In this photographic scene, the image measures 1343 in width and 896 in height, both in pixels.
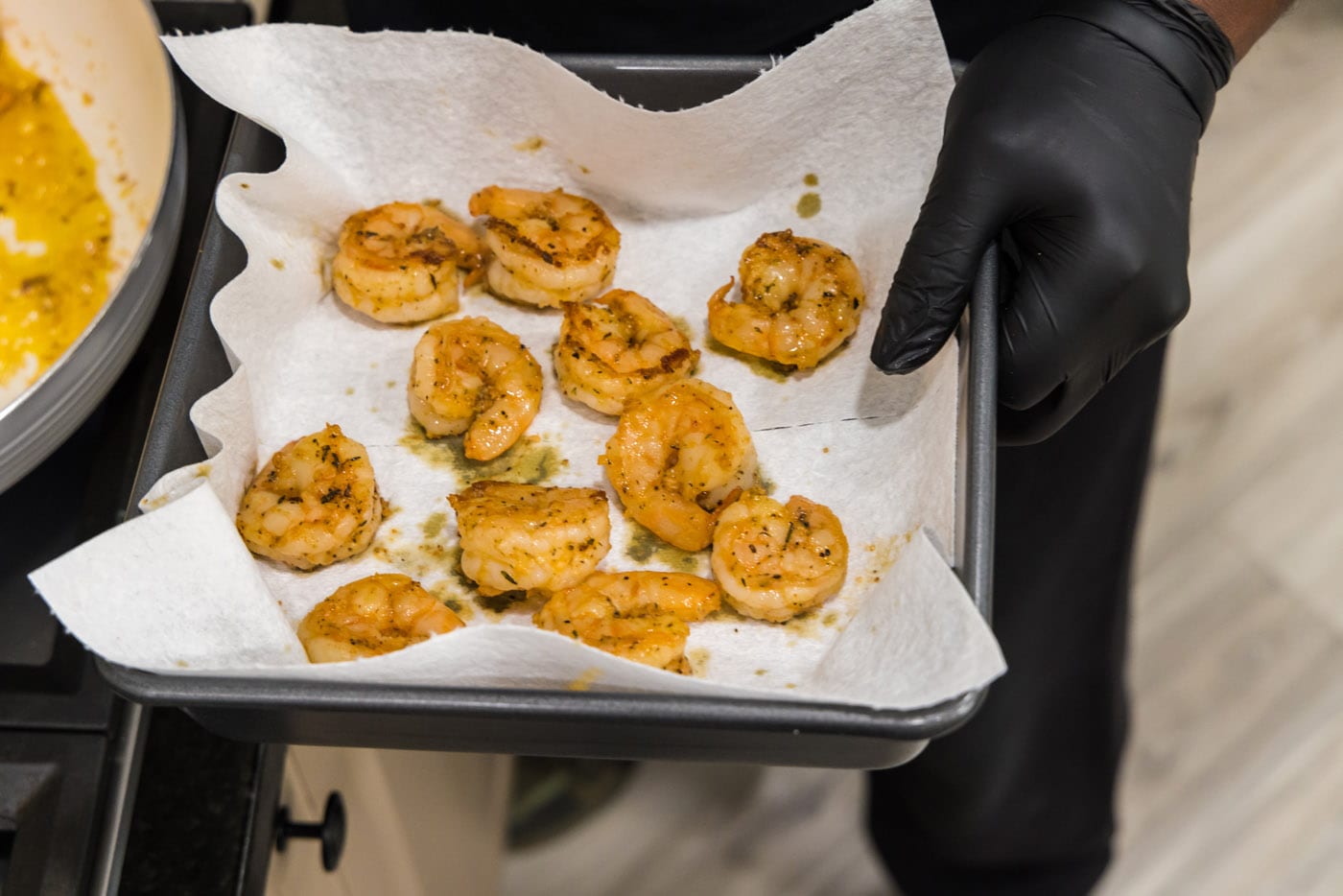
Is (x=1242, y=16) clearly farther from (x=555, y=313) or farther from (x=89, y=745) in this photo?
(x=89, y=745)

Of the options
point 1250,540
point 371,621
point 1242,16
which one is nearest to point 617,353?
point 371,621

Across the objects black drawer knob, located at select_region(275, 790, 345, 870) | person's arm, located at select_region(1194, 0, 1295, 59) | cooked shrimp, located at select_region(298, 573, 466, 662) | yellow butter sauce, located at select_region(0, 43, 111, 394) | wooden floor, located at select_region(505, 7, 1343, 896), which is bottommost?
wooden floor, located at select_region(505, 7, 1343, 896)

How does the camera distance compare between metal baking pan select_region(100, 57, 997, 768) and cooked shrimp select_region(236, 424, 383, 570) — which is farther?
cooked shrimp select_region(236, 424, 383, 570)

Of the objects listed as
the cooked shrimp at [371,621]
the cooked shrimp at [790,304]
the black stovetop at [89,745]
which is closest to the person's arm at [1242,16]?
the cooked shrimp at [790,304]

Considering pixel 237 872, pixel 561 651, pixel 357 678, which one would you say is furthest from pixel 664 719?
pixel 237 872

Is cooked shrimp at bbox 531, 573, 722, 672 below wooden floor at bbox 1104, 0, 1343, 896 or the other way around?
the other way around

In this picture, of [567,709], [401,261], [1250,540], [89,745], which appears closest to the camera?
[567,709]

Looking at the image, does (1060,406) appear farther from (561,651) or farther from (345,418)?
(345,418)

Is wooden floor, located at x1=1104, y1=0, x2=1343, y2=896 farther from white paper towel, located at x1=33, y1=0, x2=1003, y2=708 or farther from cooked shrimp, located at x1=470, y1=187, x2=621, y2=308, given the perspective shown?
cooked shrimp, located at x1=470, y1=187, x2=621, y2=308

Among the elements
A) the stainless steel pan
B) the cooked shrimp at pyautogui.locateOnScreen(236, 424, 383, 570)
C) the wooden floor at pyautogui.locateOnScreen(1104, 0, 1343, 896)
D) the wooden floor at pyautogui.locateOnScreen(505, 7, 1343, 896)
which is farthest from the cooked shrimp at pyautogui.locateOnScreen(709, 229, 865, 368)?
the wooden floor at pyautogui.locateOnScreen(1104, 0, 1343, 896)
